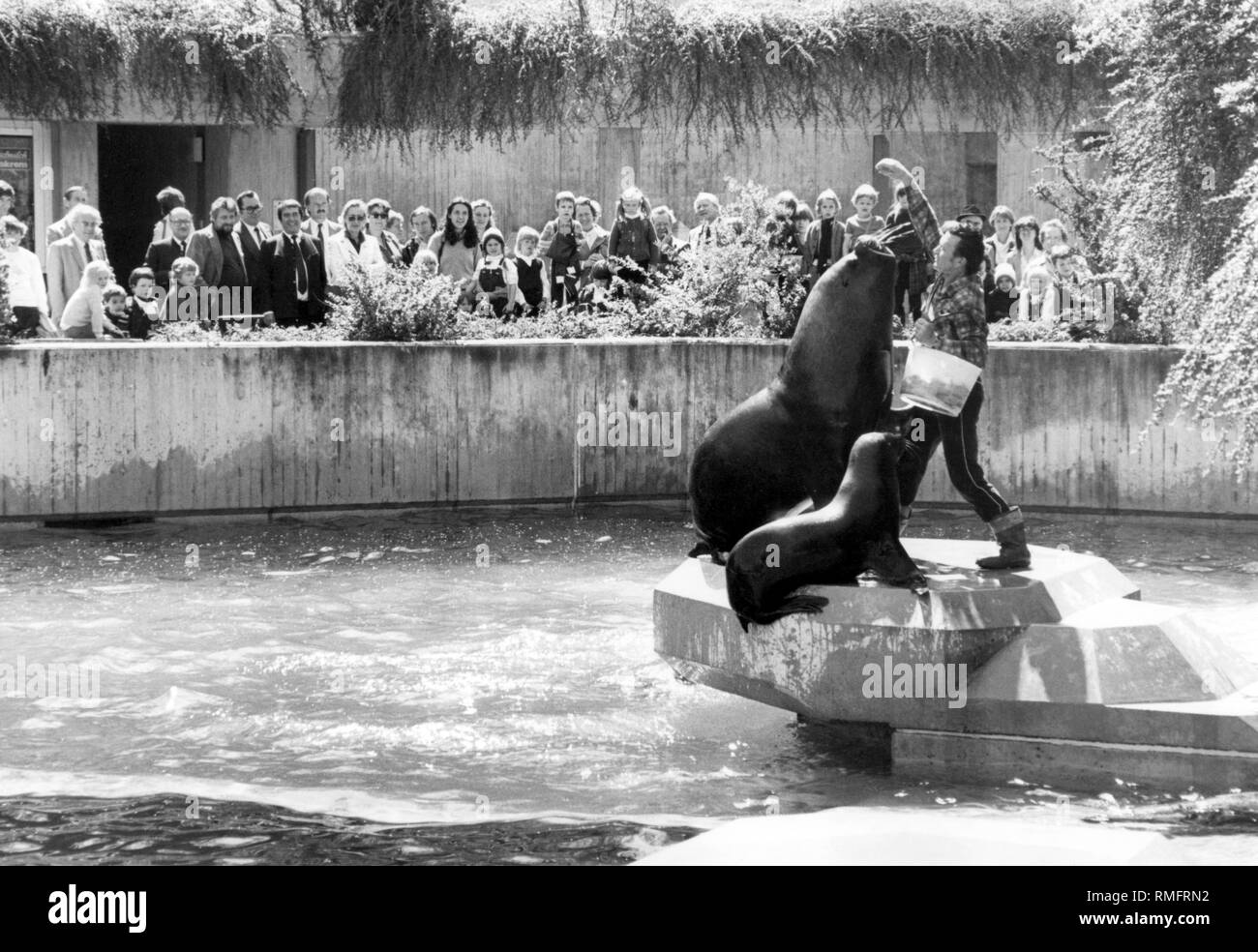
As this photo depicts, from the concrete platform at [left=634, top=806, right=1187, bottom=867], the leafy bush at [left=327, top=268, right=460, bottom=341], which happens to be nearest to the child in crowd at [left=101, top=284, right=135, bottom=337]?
the leafy bush at [left=327, top=268, right=460, bottom=341]

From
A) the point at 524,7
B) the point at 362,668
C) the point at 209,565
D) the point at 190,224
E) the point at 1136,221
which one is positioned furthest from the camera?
the point at 524,7

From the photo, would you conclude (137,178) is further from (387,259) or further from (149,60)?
(387,259)

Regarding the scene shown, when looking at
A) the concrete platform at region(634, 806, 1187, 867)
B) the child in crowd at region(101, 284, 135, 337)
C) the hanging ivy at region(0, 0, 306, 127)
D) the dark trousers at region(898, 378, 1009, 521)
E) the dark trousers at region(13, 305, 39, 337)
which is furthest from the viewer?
the hanging ivy at region(0, 0, 306, 127)

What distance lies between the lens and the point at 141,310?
16688 mm

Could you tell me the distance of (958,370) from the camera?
941 cm

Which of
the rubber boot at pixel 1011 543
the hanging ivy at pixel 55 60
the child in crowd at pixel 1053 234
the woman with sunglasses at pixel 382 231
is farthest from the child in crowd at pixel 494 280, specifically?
the rubber boot at pixel 1011 543

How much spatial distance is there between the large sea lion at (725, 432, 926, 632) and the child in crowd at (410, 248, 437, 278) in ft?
28.3

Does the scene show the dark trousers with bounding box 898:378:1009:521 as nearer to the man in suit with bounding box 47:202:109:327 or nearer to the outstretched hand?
the outstretched hand

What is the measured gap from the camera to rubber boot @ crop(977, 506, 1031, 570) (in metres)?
9.44

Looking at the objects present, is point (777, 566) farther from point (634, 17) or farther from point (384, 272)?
point (634, 17)

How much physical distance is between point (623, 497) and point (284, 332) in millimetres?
3264

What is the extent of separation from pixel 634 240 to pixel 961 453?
366 inches

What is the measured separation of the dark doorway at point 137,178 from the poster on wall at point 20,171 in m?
0.91
